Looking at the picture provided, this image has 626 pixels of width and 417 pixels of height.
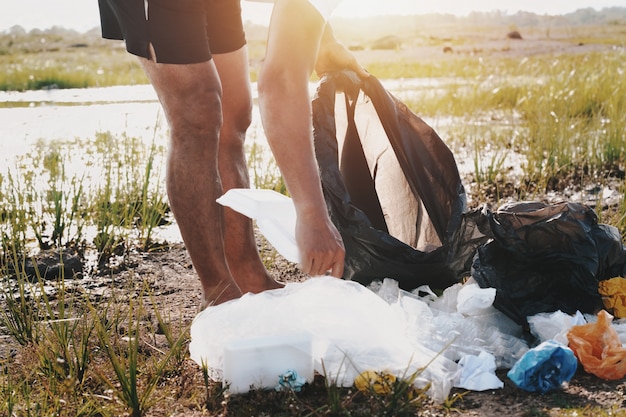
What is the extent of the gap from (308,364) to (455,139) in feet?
14.1

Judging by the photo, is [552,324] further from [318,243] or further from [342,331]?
[318,243]

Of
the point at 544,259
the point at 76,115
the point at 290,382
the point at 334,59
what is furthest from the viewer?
the point at 76,115

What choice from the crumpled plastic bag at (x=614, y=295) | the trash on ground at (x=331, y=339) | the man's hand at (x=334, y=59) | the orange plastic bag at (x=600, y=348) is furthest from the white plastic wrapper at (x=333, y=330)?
the man's hand at (x=334, y=59)

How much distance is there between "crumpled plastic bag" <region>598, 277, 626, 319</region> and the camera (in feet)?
7.79

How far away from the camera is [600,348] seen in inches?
81.3

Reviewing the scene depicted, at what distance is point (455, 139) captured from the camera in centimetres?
598

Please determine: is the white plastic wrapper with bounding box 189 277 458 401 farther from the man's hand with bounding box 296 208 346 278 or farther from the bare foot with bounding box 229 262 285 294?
the bare foot with bounding box 229 262 285 294

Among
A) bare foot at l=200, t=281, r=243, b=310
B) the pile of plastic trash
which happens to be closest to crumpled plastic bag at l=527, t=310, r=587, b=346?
the pile of plastic trash

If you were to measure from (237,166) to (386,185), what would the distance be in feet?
2.14

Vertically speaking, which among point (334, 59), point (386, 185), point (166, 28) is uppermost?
→ point (166, 28)

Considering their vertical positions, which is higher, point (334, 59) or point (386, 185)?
point (334, 59)

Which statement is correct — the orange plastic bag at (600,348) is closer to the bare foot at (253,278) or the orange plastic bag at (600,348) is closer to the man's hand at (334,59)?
the bare foot at (253,278)

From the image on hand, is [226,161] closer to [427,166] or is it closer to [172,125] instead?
[172,125]

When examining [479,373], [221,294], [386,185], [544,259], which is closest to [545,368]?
[479,373]
